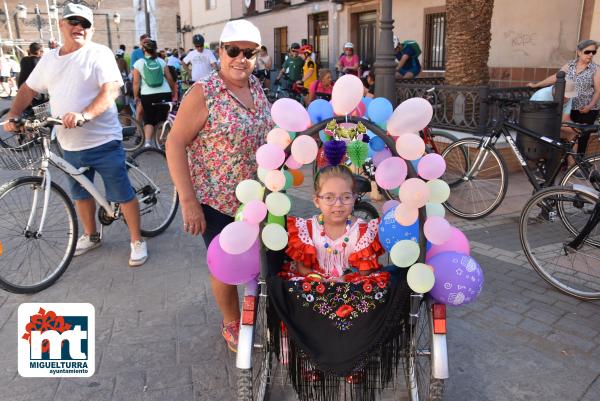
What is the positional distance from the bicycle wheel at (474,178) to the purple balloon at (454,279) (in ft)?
10.9

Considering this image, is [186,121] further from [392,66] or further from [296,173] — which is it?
[392,66]

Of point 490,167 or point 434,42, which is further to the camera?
point 434,42

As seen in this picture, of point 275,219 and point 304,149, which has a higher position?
point 304,149

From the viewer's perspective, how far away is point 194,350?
9.83ft

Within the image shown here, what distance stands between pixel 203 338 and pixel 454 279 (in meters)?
1.75

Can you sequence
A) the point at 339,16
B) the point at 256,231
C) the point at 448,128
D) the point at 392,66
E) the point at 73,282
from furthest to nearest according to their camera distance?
the point at 339,16
the point at 448,128
the point at 392,66
the point at 73,282
the point at 256,231

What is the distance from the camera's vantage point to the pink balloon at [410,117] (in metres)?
2.10

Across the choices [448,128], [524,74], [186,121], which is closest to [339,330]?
[186,121]

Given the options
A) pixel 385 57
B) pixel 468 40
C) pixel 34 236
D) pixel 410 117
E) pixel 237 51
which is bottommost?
pixel 34 236

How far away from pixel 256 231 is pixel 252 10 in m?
23.8

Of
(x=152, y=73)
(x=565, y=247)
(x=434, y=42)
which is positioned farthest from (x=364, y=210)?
(x=434, y=42)

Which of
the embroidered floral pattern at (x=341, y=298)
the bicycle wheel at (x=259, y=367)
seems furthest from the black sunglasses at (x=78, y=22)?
the embroidered floral pattern at (x=341, y=298)

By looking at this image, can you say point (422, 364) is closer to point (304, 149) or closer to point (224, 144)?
point (304, 149)

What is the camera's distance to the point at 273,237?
7.02 feet
